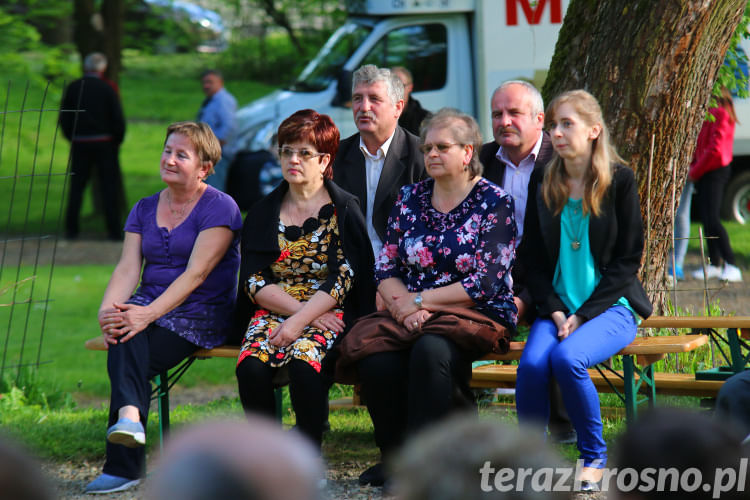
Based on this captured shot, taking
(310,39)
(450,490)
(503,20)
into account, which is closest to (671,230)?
(450,490)

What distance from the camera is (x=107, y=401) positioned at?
23.4ft

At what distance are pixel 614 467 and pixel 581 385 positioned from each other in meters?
2.40

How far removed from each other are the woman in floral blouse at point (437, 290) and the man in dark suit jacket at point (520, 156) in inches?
8.5

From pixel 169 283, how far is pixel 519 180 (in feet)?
5.87

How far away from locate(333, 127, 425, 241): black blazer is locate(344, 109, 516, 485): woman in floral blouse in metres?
0.44

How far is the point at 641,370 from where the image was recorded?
4.44m

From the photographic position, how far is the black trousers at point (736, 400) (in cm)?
365

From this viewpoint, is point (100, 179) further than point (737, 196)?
Yes

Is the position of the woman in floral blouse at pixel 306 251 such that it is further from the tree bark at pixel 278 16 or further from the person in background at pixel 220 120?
the tree bark at pixel 278 16

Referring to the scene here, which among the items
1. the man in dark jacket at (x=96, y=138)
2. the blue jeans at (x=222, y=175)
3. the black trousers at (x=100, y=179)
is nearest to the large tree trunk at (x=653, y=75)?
the blue jeans at (x=222, y=175)

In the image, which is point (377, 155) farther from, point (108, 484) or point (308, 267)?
point (108, 484)

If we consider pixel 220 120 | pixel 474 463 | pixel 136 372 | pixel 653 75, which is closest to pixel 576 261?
pixel 653 75

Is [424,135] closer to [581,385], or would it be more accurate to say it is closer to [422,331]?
[422,331]

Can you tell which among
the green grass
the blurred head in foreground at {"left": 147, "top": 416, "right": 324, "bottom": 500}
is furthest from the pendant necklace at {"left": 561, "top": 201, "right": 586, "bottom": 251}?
the green grass
